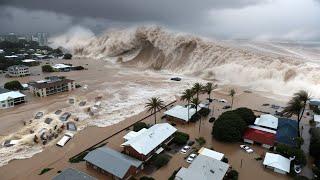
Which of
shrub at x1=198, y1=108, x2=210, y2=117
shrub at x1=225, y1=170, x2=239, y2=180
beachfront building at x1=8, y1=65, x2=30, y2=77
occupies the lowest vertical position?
shrub at x1=225, y1=170, x2=239, y2=180

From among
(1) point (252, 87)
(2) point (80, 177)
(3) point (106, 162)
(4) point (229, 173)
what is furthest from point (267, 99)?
(2) point (80, 177)

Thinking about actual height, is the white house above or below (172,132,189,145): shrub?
above

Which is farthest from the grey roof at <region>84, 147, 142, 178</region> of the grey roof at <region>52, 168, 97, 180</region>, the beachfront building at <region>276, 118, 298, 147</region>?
the beachfront building at <region>276, 118, 298, 147</region>

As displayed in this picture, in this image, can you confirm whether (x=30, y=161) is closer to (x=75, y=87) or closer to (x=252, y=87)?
(x=75, y=87)

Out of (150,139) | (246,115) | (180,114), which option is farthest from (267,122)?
(150,139)

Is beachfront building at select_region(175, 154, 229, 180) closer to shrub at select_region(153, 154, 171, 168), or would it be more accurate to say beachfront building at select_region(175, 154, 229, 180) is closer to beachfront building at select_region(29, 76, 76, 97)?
shrub at select_region(153, 154, 171, 168)

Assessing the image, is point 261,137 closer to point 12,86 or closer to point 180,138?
point 180,138

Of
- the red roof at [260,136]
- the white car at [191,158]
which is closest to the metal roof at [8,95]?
the white car at [191,158]
